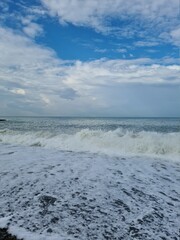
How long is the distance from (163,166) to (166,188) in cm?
318

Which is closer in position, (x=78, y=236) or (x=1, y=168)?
(x=78, y=236)

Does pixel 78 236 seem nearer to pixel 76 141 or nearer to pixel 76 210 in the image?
pixel 76 210

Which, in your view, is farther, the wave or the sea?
the wave

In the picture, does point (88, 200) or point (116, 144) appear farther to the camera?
point (116, 144)

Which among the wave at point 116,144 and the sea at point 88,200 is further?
the wave at point 116,144

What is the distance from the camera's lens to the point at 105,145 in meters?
15.9

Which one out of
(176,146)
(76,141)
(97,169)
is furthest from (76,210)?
(76,141)

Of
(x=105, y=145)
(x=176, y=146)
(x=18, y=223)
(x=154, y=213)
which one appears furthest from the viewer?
(x=105, y=145)

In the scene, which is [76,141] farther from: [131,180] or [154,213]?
[154,213]

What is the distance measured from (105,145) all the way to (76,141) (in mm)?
2388

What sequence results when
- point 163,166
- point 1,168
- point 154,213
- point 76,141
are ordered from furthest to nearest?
point 76,141
point 163,166
point 1,168
point 154,213

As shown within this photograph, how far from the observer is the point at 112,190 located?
609cm

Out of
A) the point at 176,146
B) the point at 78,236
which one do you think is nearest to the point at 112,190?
the point at 78,236

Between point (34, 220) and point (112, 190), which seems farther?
point (112, 190)
